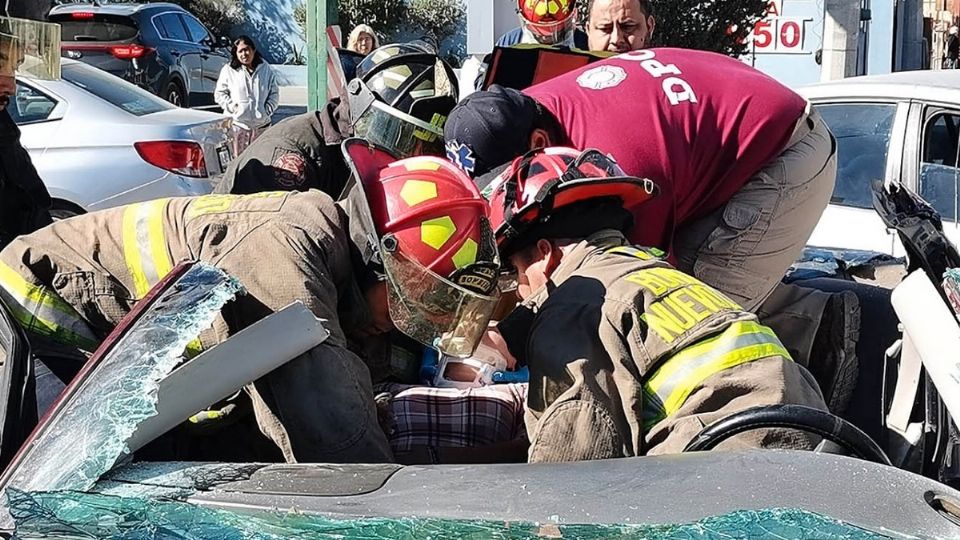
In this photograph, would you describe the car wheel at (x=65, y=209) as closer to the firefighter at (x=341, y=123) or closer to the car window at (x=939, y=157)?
the firefighter at (x=341, y=123)

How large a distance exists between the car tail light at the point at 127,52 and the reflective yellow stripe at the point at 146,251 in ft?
44.4

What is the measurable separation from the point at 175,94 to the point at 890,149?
12.2 metres

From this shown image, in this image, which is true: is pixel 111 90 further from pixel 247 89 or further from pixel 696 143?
pixel 696 143

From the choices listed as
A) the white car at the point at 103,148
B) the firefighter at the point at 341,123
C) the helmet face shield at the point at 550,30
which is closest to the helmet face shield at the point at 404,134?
the firefighter at the point at 341,123

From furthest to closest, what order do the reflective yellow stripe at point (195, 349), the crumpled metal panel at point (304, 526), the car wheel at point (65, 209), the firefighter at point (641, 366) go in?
the car wheel at point (65, 209)
the reflective yellow stripe at point (195, 349)
the firefighter at point (641, 366)
the crumpled metal panel at point (304, 526)

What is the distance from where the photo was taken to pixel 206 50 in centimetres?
1683

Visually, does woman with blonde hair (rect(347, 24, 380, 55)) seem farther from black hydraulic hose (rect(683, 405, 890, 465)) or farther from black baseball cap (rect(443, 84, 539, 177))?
black hydraulic hose (rect(683, 405, 890, 465))

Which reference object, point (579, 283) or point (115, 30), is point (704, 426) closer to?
point (579, 283)

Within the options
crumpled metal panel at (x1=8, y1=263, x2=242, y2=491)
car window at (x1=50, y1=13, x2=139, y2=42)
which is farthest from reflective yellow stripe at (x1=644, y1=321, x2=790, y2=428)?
car window at (x1=50, y1=13, x2=139, y2=42)

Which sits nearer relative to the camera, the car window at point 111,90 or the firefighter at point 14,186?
the firefighter at point 14,186

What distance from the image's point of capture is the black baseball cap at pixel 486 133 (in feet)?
10.0

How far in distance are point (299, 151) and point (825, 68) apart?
13.6m

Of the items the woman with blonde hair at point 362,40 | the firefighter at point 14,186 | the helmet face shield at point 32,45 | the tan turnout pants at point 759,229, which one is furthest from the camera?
the woman with blonde hair at point 362,40

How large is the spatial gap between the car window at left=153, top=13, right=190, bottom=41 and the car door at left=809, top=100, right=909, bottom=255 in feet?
38.5
